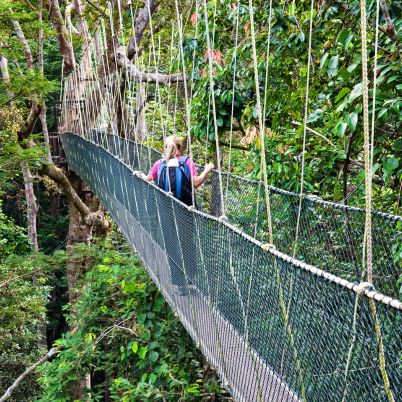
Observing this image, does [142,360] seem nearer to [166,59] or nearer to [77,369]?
[77,369]

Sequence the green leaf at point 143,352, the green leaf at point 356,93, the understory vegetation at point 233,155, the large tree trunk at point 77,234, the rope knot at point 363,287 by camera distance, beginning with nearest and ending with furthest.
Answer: the rope knot at point 363,287 → the green leaf at point 356,93 → the understory vegetation at point 233,155 → the green leaf at point 143,352 → the large tree trunk at point 77,234

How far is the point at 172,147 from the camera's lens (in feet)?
8.14

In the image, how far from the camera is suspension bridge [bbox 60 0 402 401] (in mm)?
1009

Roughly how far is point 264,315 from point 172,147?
3.53 ft

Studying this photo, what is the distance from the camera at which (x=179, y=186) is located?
8.38 ft

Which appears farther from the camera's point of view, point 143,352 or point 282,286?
point 143,352

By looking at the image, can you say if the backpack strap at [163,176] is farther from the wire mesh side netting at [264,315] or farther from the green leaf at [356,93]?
the green leaf at [356,93]

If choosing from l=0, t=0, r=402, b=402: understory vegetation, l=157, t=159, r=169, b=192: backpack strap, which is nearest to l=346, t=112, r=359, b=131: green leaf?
l=0, t=0, r=402, b=402: understory vegetation

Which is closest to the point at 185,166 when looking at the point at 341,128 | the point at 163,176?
the point at 163,176

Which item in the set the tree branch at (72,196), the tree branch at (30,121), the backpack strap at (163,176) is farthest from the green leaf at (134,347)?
the tree branch at (30,121)

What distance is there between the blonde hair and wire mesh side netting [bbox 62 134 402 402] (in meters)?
0.16

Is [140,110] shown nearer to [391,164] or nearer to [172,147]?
[172,147]

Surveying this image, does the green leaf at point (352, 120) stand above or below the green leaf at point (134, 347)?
above

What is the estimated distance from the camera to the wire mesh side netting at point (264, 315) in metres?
1.01
